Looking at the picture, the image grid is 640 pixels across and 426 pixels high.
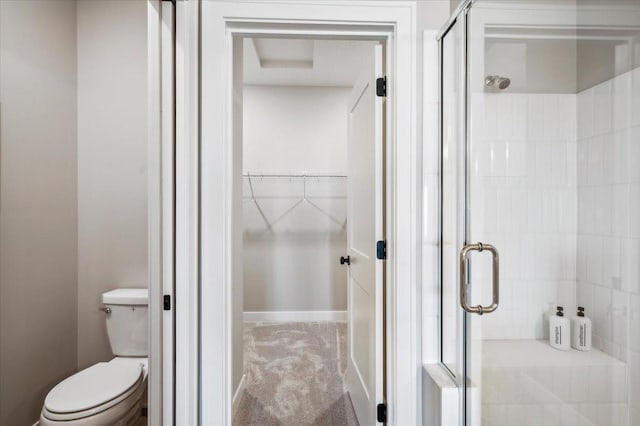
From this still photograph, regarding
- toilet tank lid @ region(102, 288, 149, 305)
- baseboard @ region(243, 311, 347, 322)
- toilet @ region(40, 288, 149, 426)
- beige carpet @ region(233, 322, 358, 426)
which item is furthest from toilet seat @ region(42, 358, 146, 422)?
baseboard @ region(243, 311, 347, 322)

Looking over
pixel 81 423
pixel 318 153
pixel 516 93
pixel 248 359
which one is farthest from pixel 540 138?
pixel 318 153

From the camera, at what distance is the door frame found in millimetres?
1452

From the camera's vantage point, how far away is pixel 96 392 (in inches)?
62.9

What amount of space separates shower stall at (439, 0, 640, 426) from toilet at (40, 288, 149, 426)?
4.69 ft

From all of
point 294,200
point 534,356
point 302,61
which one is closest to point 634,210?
point 534,356

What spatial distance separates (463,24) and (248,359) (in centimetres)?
277

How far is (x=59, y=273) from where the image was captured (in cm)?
208

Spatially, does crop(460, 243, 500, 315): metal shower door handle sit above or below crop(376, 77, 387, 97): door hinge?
below

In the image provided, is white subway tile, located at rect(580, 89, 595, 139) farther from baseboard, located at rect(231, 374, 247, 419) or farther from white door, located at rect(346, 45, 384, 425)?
baseboard, located at rect(231, 374, 247, 419)

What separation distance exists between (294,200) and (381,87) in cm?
249

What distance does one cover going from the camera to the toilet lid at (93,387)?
150 centimetres

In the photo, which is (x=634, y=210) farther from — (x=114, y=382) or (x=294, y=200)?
(x=294, y=200)

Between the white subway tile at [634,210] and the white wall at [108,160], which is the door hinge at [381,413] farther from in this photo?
the white wall at [108,160]

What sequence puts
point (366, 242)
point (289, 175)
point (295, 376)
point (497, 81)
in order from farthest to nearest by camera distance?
point (289, 175)
point (295, 376)
point (366, 242)
point (497, 81)
